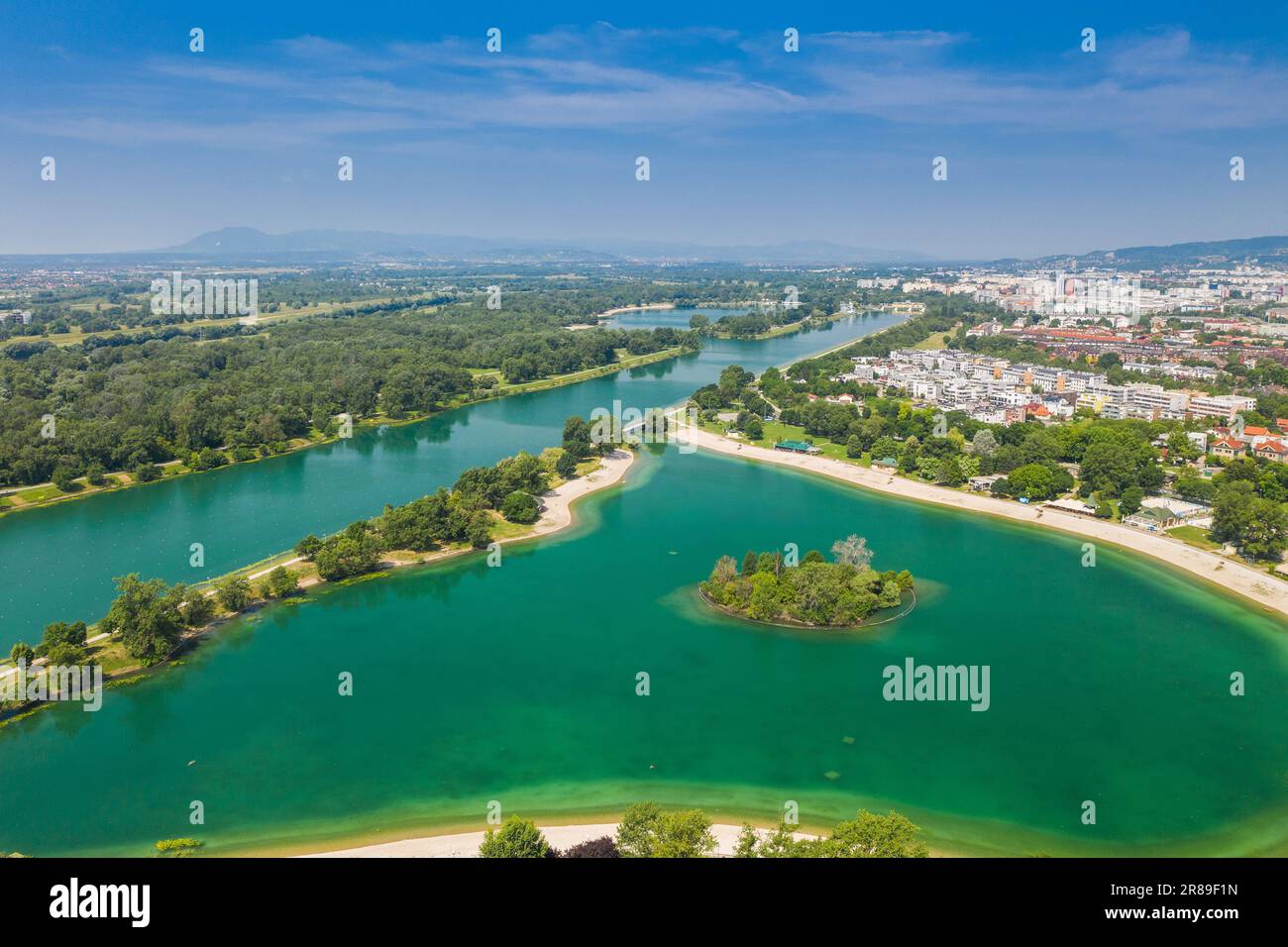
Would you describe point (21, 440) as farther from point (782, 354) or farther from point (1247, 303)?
point (1247, 303)

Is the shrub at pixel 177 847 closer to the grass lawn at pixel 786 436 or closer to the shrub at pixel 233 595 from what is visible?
the shrub at pixel 233 595

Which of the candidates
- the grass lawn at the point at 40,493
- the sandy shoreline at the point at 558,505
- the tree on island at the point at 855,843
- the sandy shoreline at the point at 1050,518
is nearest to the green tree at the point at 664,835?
the tree on island at the point at 855,843

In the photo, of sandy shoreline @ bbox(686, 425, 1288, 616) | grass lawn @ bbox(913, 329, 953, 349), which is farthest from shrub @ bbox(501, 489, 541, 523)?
grass lawn @ bbox(913, 329, 953, 349)

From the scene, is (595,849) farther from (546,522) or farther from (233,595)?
(546,522)

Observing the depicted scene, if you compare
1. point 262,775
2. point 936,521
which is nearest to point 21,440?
point 262,775

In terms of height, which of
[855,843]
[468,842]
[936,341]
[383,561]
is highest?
[936,341]

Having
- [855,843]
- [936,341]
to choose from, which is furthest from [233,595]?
[936,341]
